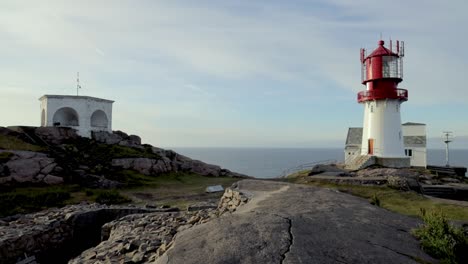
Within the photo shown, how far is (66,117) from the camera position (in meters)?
42.3

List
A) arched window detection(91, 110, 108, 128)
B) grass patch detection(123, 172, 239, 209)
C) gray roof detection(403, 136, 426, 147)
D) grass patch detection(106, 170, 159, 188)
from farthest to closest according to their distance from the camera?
gray roof detection(403, 136, 426, 147) → arched window detection(91, 110, 108, 128) → grass patch detection(106, 170, 159, 188) → grass patch detection(123, 172, 239, 209)

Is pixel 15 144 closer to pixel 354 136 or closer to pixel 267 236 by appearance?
pixel 267 236

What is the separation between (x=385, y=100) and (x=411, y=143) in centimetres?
1359

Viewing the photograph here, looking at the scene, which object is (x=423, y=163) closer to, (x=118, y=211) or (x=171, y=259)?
(x=118, y=211)

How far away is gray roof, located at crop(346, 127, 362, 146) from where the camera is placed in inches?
1944

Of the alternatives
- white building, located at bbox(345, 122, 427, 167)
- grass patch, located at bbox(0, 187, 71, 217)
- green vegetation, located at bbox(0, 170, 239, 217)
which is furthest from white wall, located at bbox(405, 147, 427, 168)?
grass patch, located at bbox(0, 187, 71, 217)

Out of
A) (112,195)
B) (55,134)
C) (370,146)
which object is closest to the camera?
(112,195)

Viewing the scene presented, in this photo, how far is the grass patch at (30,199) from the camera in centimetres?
1980

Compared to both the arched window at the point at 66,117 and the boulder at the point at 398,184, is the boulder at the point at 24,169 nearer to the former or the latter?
the arched window at the point at 66,117

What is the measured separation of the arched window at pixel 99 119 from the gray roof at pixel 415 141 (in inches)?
1514

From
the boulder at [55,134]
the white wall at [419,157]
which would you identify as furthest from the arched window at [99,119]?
the white wall at [419,157]

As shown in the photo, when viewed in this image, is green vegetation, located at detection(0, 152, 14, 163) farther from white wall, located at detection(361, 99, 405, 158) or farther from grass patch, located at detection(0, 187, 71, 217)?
white wall, located at detection(361, 99, 405, 158)

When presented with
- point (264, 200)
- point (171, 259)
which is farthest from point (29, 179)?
point (171, 259)

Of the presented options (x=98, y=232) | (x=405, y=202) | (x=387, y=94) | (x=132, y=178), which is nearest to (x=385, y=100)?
(x=387, y=94)
